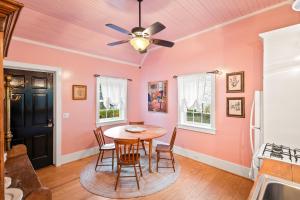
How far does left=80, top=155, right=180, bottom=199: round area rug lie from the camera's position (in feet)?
7.50

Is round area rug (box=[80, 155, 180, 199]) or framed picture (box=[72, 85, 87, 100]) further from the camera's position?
framed picture (box=[72, 85, 87, 100])

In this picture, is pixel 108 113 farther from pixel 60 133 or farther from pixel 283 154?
pixel 283 154

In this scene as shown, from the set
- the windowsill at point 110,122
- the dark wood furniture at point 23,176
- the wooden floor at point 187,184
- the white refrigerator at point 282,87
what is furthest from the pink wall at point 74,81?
the white refrigerator at point 282,87

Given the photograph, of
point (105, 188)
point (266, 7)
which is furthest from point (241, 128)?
point (105, 188)

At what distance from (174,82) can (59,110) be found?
109 inches

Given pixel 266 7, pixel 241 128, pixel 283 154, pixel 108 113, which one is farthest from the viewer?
pixel 108 113

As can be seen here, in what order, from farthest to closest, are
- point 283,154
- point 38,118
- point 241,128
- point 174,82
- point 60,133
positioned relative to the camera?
1. point 174,82
2. point 60,133
3. point 38,118
4. point 241,128
5. point 283,154

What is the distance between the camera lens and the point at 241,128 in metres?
2.80

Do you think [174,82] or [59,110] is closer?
[59,110]

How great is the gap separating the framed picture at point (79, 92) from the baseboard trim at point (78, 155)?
1.28 m

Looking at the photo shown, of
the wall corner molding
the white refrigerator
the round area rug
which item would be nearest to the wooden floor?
the round area rug

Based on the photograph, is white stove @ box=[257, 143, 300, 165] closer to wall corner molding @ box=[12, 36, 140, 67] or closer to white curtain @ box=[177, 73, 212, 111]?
white curtain @ box=[177, 73, 212, 111]

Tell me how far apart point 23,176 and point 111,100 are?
118 inches

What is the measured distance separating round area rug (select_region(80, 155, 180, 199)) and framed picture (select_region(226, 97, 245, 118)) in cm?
154
